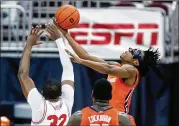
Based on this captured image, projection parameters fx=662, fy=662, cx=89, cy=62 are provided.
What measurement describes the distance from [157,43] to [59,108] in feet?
19.0

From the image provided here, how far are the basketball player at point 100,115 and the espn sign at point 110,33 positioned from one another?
5983mm

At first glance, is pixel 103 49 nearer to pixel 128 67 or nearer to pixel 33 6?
pixel 33 6

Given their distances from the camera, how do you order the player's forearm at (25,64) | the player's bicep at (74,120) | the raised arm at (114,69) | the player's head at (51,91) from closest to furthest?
the player's bicep at (74,120) < the player's head at (51,91) < the player's forearm at (25,64) < the raised arm at (114,69)

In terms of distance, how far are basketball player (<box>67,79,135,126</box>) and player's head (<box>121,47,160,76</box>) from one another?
233 centimetres

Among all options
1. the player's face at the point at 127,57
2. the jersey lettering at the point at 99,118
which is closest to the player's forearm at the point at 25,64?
the jersey lettering at the point at 99,118

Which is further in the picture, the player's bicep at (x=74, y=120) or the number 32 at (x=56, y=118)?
the number 32 at (x=56, y=118)

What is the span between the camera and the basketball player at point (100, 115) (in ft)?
20.2

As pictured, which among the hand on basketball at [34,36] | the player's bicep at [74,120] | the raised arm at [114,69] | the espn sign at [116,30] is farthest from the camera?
the espn sign at [116,30]

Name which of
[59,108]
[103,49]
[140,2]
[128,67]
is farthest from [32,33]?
[140,2]

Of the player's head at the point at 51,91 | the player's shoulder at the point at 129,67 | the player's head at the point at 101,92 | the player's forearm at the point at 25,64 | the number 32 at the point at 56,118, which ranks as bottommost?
the number 32 at the point at 56,118

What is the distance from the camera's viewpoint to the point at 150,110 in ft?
41.1

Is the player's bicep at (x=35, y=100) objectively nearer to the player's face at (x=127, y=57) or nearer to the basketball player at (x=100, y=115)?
the basketball player at (x=100, y=115)

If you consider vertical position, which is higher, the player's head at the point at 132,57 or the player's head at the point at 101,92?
the player's head at the point at 101,92

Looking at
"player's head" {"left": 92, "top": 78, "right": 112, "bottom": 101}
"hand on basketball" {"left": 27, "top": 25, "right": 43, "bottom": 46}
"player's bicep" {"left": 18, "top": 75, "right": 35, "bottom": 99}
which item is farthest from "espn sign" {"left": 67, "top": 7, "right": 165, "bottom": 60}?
"player's head" {"left": 92, "top": 78, "right": 112, "bottom": 101}
